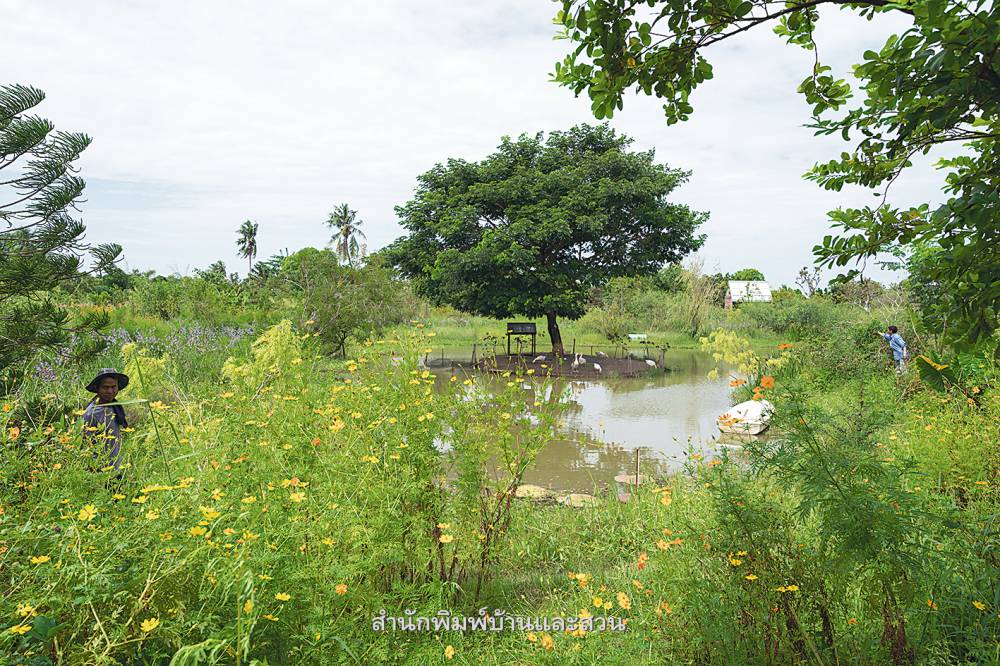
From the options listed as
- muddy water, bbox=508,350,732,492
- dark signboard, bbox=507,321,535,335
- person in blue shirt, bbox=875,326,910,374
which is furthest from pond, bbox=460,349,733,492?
dark signboard, bbox=507,321,535,335

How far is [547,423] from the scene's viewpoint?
3.29 metres

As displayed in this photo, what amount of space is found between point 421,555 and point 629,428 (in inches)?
282

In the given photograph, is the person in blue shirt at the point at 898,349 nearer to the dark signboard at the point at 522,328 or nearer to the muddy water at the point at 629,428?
the muddy water at the point at 629,428

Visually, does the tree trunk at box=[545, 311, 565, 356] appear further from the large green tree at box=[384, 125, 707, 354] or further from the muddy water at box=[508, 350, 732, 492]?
the muddy water at box=[508, 350, 732, 492]

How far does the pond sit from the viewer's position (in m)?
6.77

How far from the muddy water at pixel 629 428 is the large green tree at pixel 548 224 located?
12.4ft

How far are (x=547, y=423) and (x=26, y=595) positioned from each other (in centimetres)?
231

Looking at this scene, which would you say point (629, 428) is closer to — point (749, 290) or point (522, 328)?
point (522, 328)

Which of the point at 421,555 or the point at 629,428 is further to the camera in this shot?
the point at 629,428

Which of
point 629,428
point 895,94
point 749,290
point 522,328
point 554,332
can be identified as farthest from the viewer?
point 749,290

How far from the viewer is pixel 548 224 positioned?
16.3 meters

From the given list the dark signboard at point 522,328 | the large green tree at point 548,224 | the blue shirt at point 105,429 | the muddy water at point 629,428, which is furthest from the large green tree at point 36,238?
the dark signboard at point 522,328

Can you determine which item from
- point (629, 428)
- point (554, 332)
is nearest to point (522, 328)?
point (554, 332)

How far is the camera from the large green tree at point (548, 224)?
656 inches
